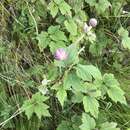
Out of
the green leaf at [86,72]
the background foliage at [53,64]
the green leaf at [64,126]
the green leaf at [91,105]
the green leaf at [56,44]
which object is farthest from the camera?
the green leaf at [56,44]

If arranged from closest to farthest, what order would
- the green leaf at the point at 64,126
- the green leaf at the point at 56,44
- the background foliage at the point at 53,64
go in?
1. the background foliage at the point at 53,64
2. the green leaf at the point at 64,126
3. the green leaf at the point at 56,44

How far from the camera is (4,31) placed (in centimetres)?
188

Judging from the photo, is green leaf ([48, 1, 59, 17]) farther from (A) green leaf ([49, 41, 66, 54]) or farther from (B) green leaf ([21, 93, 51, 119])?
(B) green leaf ([21, 93, 51, 119])

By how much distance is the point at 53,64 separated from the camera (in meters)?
1.57

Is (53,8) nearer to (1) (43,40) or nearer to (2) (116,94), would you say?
(1) (43,40)

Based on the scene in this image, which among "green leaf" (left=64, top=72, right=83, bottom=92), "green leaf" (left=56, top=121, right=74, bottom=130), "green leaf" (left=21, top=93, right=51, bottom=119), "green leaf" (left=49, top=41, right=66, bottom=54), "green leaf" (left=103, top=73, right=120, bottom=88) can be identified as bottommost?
"green leaf" (left=56, top=121, right=74, bottom=130)

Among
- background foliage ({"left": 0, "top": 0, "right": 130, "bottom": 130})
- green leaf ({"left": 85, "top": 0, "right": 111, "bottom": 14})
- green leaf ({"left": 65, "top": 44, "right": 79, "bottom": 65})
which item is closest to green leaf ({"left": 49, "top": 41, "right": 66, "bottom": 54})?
background foliage ({"left": 0, "top": 0, "right": 130, "bottom": 130})

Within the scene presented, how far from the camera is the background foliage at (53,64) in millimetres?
1539

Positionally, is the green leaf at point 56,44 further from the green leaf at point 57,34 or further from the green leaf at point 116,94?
the green leaf at point 116,94

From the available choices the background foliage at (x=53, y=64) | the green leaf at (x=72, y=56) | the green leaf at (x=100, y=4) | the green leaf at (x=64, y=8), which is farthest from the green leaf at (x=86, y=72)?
the green leaf at (x=100, y=4)

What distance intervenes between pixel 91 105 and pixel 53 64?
0.24m

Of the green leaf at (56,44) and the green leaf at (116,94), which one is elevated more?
the green leaf at (56,44)

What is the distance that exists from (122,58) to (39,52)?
1.53ft

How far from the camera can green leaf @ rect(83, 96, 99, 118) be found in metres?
1.43
